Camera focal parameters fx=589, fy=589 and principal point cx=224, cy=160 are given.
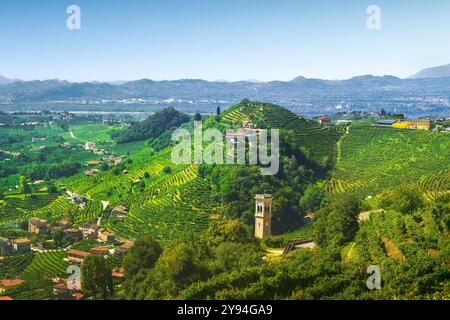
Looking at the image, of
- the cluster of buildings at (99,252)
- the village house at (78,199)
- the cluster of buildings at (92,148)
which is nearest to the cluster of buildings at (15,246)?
the cluster of buildings at (99,252)

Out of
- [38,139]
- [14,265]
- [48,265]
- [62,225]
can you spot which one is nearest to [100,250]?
[48,265]

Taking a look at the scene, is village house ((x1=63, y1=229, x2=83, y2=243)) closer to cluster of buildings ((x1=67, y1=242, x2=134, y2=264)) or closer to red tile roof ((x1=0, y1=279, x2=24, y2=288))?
cluster of buildings ((x1=67, y1=242, x2=134, y2=264))

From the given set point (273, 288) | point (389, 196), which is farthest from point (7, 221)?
point (273, 288)

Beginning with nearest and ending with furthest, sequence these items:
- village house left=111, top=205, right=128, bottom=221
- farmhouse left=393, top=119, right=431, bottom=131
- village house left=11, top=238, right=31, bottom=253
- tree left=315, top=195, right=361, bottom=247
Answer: tree left=315, top=195, right=361, bottom=247, village house left=11, top=238, right=31, bottom=253, village house left=111, top=205, right=128, bottom=221, farmhouse left=393, top=119, right=431, bottom=131

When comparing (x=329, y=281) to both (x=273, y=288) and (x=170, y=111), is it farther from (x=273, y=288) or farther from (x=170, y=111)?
(x=170, y=111)

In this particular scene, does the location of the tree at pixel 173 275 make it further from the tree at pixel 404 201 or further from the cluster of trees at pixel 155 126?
the cluster of trees at pixel 155 126

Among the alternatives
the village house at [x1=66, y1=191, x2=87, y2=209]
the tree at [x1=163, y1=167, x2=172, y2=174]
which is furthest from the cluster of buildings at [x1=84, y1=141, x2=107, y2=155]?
the tree at [x1=163, y1=167, x2=172, y2=174]

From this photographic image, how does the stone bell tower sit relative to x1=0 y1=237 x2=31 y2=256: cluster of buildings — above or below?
above

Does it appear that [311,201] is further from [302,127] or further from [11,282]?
[11,282]
